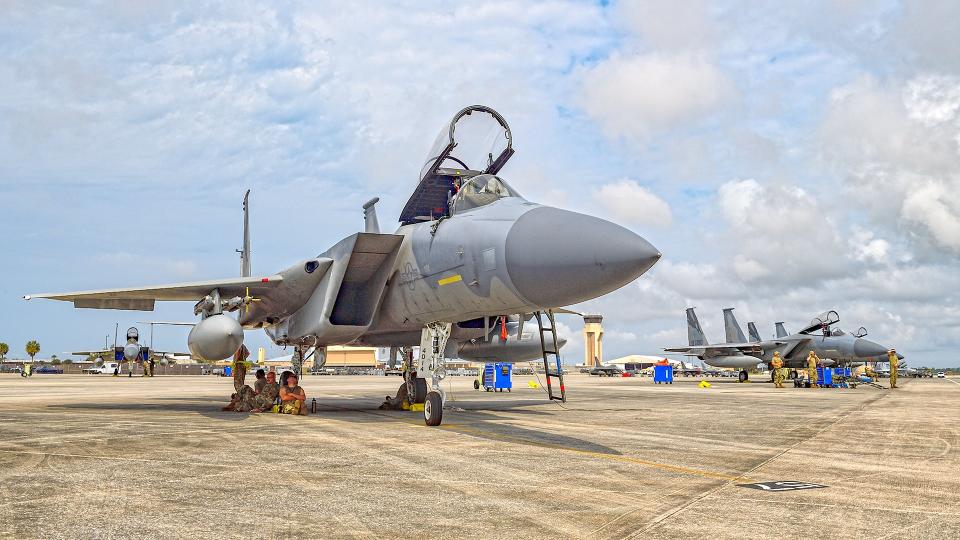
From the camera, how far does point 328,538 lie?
343 cm

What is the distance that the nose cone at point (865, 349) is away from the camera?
35.9 meters

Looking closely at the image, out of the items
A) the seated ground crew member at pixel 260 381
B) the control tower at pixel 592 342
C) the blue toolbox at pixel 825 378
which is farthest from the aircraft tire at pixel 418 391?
the control tower at pixel 592 342

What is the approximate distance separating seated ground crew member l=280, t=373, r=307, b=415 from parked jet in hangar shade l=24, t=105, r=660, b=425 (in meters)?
0.84

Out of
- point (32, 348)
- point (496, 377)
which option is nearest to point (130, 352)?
point (496, 377)

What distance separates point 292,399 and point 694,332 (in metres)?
43.2

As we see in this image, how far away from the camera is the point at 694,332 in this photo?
167ft

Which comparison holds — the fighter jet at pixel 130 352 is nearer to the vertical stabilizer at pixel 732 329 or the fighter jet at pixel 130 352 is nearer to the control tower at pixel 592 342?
the vertical stabilizer at pixel 732 329

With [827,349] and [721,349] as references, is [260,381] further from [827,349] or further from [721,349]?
[721,349]

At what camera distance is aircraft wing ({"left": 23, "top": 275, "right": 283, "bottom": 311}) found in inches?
478

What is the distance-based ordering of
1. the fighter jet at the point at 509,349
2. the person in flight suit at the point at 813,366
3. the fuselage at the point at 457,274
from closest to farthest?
1. the fuselage at the point at 457,274
2. the fighter jet at the point at 509,349
3. the person in flight suit at the point at 813,366

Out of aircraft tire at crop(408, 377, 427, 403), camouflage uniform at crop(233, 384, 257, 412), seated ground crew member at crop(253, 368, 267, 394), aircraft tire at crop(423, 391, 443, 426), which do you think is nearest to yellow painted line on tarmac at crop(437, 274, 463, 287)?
aircraft tire at crop(423, 391, 443, 426)

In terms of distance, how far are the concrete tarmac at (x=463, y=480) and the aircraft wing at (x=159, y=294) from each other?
2.90m

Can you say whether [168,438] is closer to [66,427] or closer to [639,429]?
[66,427]

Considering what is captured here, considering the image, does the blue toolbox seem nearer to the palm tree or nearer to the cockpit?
the cockpit
